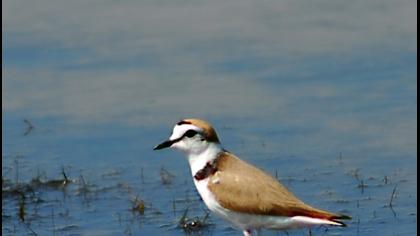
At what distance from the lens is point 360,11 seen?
1384 centimetres

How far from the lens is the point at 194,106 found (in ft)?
40.7

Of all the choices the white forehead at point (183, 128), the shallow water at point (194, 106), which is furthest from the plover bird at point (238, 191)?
the shallow water at point (194, 106)

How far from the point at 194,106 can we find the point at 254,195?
3.41 metres

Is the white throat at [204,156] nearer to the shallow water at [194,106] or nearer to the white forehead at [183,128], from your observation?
the white forehead at [183,128]

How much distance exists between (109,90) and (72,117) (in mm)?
482

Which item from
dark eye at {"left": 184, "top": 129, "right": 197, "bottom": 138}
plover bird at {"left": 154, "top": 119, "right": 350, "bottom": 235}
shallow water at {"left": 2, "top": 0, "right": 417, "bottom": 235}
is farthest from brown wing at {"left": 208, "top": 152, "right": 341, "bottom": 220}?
shallow water at {"left": 2, "top": 0, "right": 417, "bottom": 235}

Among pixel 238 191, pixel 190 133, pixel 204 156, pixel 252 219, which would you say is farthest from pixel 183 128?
pixel 252 219

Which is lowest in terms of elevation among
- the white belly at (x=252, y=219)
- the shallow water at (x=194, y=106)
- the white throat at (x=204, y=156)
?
the shallow water at (x=194, y=106)

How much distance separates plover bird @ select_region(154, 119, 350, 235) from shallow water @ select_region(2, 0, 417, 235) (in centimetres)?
119

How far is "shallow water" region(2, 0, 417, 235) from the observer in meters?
10.9

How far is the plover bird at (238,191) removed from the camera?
29.5 ft

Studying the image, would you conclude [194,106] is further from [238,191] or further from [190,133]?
[238,191]

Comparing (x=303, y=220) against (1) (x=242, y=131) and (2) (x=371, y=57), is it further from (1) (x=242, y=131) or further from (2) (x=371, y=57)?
(2) (x=371, y=57)

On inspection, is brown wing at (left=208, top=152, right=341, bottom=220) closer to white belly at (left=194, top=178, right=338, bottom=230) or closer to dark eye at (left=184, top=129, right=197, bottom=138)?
white belly at (left=194, top=178, right=338, bottom=230)
